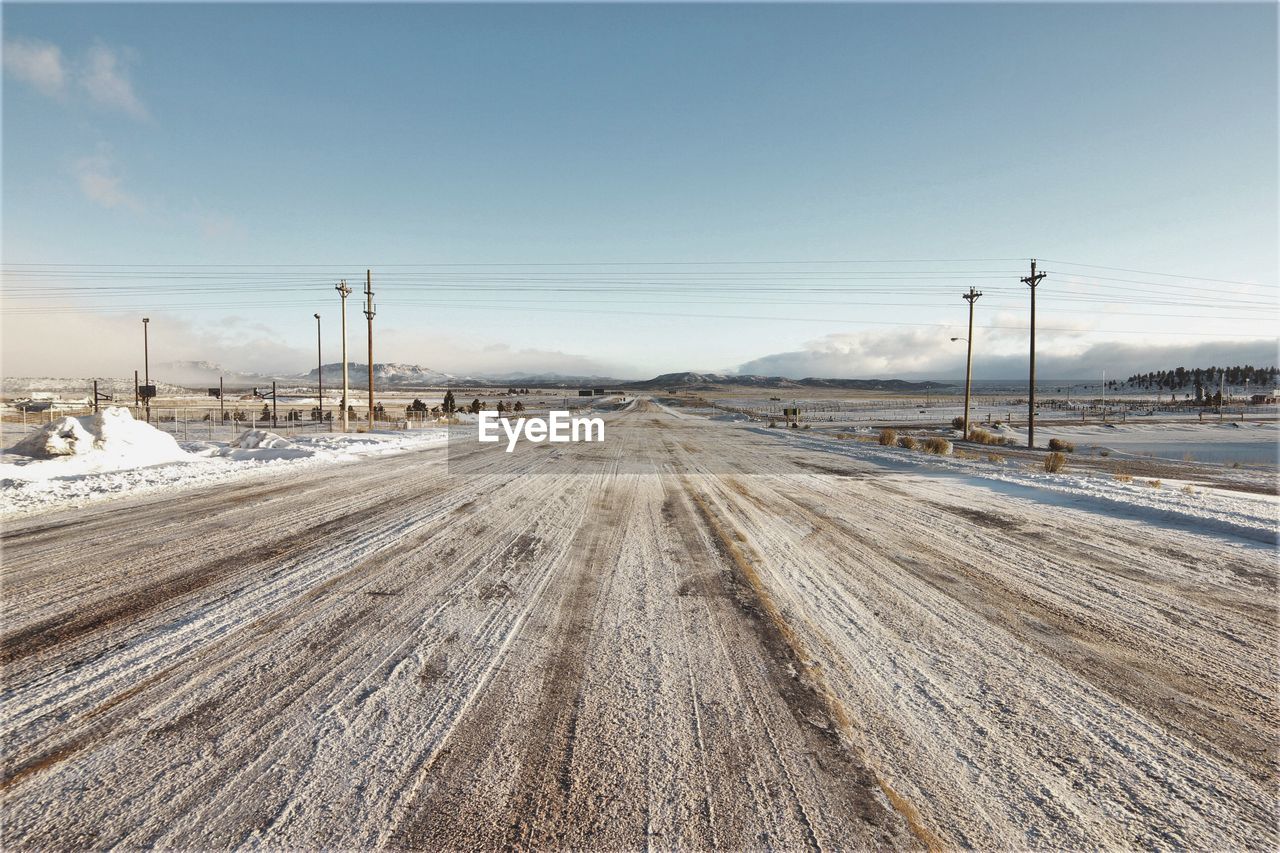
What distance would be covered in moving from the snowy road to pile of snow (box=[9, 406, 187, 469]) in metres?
8.79

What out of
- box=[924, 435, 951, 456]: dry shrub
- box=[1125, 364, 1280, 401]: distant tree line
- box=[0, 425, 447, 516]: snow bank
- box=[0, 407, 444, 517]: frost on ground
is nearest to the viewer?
box=[0, 425, 447, 516]: snow bank

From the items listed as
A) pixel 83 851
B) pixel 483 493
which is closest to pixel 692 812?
pixel 83 851

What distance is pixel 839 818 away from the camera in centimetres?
241

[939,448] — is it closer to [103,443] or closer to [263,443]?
[263,443]

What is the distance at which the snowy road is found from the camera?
2424mm

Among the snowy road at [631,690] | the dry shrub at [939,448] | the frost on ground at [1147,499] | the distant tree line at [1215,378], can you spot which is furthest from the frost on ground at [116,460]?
the distant tree line at [1215,378]

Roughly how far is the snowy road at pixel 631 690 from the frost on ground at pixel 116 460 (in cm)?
331

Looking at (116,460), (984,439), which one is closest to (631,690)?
(116,460)

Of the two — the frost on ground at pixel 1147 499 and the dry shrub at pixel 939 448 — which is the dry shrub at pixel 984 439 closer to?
the dry shrub at pixel 939 448

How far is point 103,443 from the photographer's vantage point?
14.4 m

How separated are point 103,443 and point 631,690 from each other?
17989 millimetres

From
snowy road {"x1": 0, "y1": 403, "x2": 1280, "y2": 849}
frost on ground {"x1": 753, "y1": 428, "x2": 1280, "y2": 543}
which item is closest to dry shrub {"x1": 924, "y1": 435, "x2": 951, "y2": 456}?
frost on ground {"x1": 753, "y1": 428, "x2": 1280, "y2": 543}

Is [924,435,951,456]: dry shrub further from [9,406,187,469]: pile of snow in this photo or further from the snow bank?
[9,406,187,469]: pile of snow

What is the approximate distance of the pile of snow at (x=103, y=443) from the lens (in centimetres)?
1388
